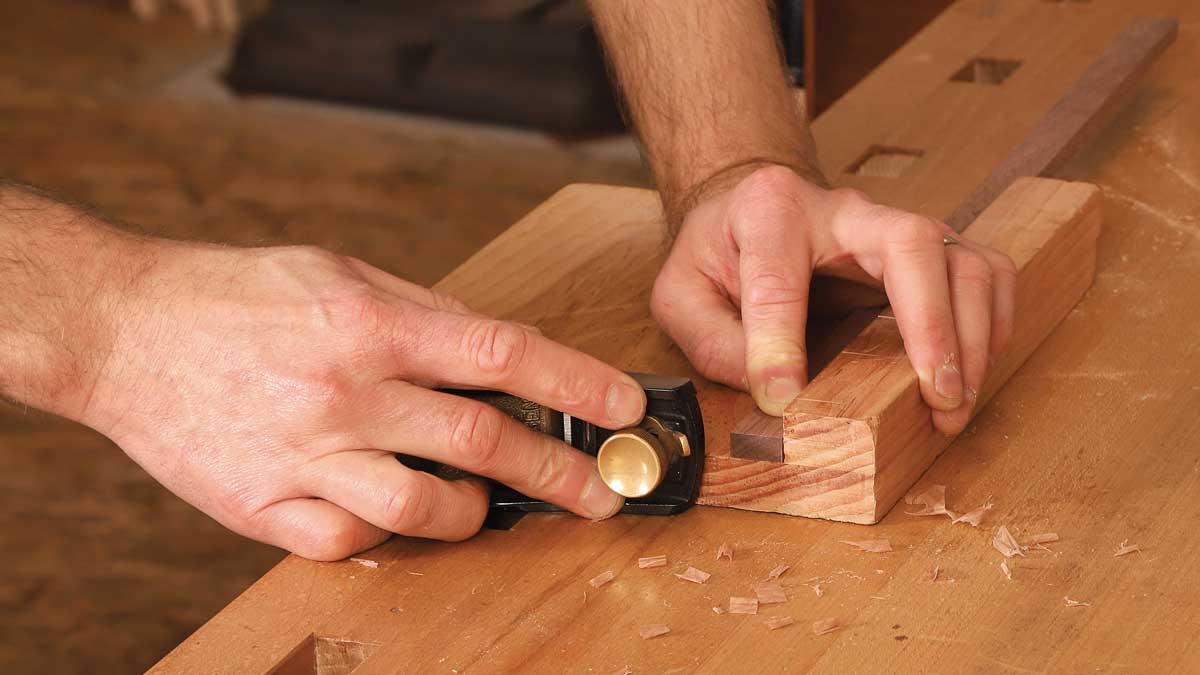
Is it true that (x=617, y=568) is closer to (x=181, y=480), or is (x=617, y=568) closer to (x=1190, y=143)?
(x=181, y=480)

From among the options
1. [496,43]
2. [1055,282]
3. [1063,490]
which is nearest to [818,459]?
[1063,490]

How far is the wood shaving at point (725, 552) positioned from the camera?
1.01 metres

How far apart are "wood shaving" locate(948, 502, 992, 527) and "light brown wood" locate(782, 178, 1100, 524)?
5cm

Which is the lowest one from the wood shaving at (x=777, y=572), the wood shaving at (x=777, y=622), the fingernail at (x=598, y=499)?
the wood shaving at (x=777, y=572)

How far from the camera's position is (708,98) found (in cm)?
146

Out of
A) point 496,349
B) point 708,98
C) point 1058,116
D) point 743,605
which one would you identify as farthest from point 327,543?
point 1058,116

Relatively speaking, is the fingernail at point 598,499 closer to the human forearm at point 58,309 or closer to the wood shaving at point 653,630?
→ the wood shaving at point 653,630

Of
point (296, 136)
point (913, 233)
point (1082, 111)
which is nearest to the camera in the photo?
point (913, 233)

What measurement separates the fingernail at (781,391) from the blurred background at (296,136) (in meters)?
1.97

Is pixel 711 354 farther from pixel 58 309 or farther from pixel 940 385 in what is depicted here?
pixel 58 309

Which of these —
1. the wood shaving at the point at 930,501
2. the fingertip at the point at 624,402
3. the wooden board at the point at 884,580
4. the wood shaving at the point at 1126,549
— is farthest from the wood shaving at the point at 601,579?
the wood shaving at the point at 1126,549

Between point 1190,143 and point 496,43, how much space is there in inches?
116

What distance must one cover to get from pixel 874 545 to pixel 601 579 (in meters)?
0.20

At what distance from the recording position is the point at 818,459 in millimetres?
1037
